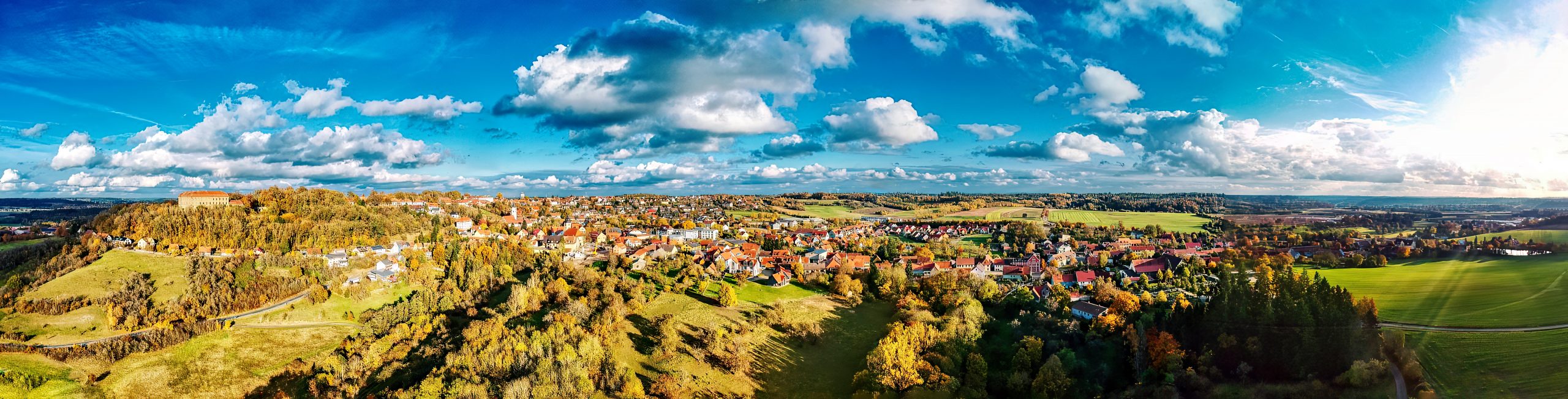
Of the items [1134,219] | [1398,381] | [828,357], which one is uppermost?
[1134,219]

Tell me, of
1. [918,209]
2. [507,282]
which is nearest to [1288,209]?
[507,282]

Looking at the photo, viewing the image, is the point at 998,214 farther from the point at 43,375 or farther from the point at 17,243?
the point at 17,243

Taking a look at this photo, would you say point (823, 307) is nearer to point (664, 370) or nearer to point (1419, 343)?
point (664, 370)

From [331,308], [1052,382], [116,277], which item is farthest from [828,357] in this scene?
[116,277]

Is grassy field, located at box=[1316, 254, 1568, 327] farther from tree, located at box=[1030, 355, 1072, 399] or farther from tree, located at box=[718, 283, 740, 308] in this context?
tree, located at box=[718, 283, 740, 308]

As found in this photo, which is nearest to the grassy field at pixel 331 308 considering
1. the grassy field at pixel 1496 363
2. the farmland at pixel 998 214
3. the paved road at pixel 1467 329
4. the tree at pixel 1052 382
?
the tree at pixel 1052 382

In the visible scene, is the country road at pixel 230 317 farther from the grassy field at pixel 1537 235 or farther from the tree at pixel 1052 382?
the grassy field at pixel 1537 235

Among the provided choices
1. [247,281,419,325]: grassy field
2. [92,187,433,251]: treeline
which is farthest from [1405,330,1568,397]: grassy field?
[92,187,433,251]: treeline
